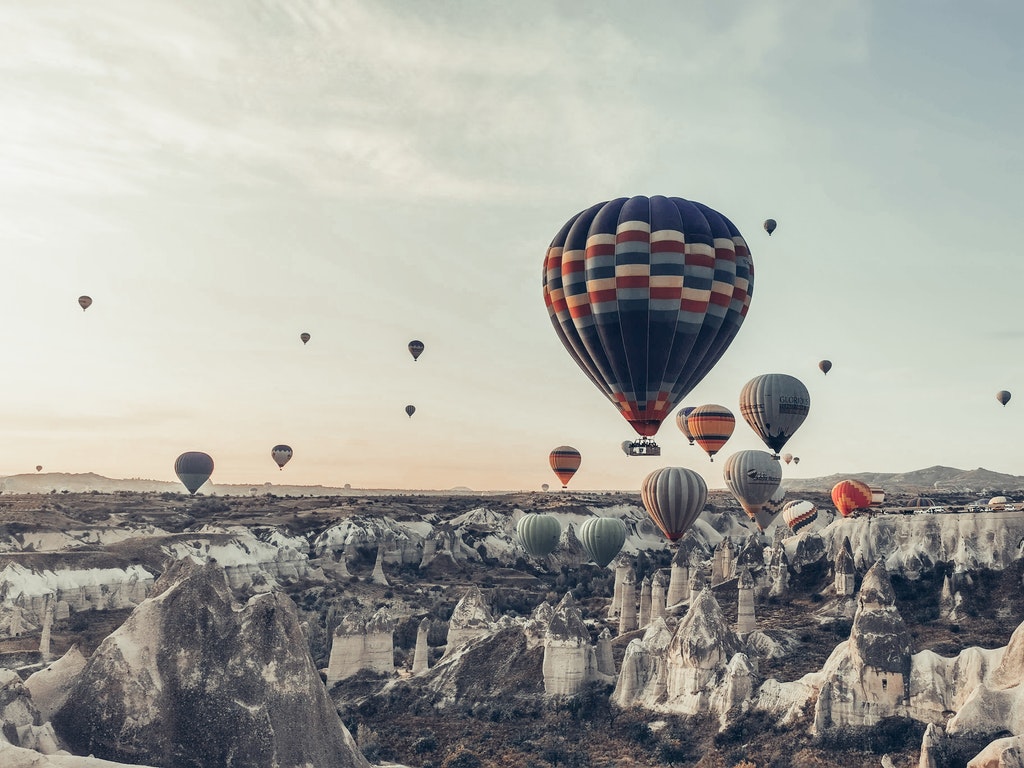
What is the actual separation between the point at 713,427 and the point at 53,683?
252 feet

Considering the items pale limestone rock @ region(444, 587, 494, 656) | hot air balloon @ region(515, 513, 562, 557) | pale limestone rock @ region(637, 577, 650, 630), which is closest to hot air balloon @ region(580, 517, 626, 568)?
hot air balloon @ region(515, 513, 562, 557)

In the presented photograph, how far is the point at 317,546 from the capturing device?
114m

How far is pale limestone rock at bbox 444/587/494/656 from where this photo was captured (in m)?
66.8

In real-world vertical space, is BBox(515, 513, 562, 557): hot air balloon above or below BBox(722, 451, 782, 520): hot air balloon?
below

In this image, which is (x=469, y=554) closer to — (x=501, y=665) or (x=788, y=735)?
(x=501, y=665)

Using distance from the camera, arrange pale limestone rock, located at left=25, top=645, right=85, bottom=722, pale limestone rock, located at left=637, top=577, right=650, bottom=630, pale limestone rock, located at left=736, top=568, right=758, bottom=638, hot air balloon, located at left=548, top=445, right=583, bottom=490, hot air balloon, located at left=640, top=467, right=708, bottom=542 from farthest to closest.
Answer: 1. hot air balloon, located at left=548, top=445, right=583, bottom=490
2. hot air balloon, located at left=640, top=467, right=708, bottom=542
3. pale limestone rock, located at left=637, top=577, right=650, bottom=630
4. pale limestone rock, located at left=736, top=568, right=758, bottom=638
5. pale limestone rock, located at left=25, top=645, right=85, bottom=722

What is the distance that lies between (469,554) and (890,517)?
2233 inches

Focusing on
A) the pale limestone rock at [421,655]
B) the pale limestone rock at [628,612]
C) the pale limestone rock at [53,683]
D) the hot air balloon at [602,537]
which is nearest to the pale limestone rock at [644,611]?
the pale limestone rock at [628,612]

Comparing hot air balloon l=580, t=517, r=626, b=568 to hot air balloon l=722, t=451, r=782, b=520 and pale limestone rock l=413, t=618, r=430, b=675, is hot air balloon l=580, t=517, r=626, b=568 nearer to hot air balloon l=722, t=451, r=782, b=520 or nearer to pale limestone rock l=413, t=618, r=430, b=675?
hot air balloon l=722, t=451, r=782, b=520

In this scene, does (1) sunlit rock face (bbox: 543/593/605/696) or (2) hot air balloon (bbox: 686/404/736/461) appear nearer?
(1) sunlit rock face (bbox: 543/593/605/696)

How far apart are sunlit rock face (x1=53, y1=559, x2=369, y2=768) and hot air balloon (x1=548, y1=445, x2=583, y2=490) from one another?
319 ft

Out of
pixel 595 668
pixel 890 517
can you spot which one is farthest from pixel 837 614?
pixel 595 668

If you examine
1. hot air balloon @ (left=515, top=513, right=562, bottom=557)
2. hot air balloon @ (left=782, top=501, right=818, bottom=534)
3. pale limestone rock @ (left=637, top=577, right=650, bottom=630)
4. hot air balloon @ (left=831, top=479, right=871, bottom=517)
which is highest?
hot air balloon @ (left=831, top=479, right=871, bottom=517)

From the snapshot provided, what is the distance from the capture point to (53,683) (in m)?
26.2
